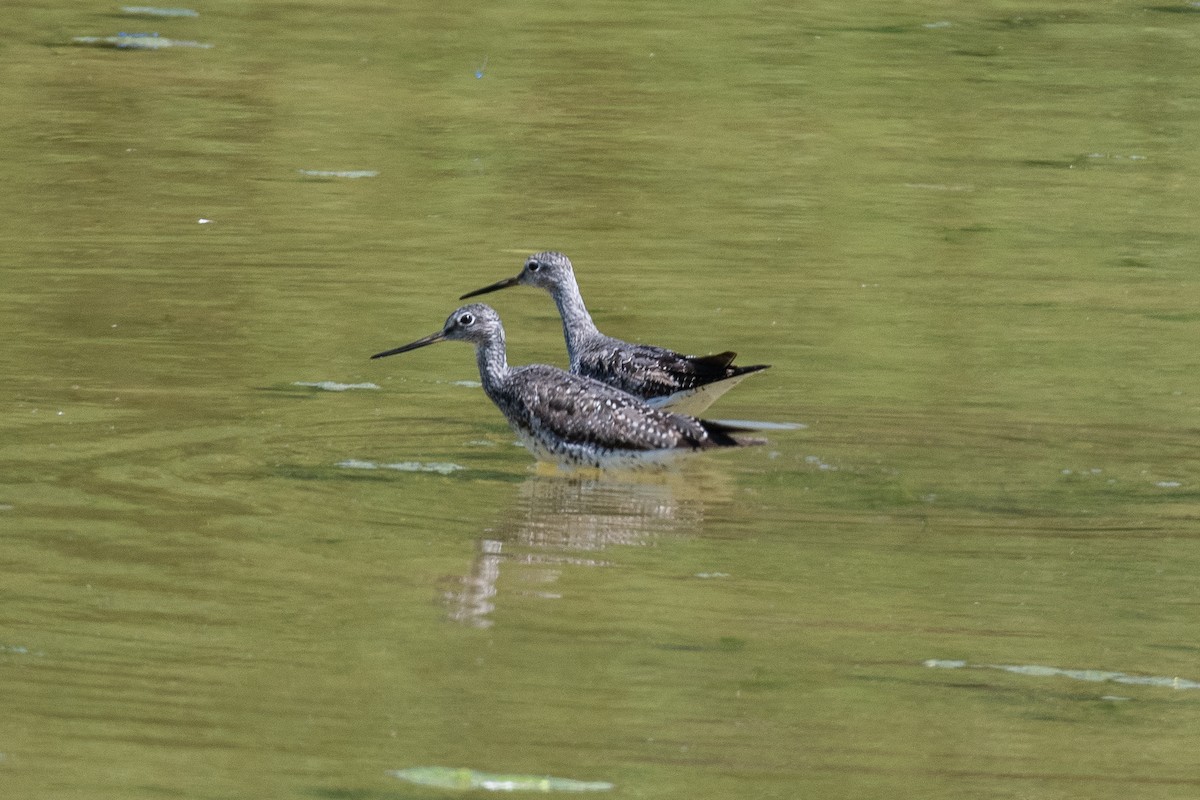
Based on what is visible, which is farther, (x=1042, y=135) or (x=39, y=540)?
(x=1042, y=135)

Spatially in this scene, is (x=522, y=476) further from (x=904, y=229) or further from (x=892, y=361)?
(x=904, y=229)

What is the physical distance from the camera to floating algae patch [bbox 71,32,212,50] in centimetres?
1850

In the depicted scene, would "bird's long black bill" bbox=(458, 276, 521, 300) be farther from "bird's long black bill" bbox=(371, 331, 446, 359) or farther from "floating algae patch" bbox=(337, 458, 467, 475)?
"floating algae patch" bbox=(337, 458, 467, 475)

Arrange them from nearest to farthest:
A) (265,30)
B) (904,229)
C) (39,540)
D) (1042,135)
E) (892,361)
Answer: (39,540)
(892,361)
(904,229)
(1042,135)
(265,30)

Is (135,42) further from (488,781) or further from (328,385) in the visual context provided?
(488,781)

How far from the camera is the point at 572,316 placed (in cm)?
1104

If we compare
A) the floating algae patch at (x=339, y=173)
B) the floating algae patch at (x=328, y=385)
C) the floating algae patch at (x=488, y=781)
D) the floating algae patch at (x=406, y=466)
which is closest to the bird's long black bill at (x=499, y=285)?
the floating algae patch at (x=328, y=385)

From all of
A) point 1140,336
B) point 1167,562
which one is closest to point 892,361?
point 1140,336

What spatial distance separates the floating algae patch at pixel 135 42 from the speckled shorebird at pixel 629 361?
8037mm

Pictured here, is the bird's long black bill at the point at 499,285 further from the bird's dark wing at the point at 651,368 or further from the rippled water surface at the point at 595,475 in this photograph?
the bird's dark wing at the point at 651,368

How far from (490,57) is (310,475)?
10053mm

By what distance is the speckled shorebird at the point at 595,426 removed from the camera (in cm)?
931

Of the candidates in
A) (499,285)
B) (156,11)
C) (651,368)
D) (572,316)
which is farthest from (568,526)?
(156,11)

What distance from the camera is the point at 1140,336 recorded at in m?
11.3
